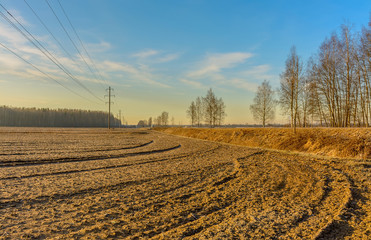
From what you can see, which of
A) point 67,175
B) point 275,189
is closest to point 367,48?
point 275,189

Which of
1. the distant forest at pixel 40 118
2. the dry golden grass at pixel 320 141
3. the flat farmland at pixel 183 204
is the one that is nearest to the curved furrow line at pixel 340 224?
the flat farmland at pixel 183 204

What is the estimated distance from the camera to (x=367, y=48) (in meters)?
26.3

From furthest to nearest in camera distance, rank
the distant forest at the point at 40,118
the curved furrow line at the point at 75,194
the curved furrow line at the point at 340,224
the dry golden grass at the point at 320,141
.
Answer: the distant forest at the point at 40,118, the dry golden grass at the point at 320,141, the curved furrow line at the point at 75,194, the curved furrow line at the point at 340,224

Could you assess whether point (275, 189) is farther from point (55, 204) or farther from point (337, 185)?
point (55, 204)

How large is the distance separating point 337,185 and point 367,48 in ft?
90.0

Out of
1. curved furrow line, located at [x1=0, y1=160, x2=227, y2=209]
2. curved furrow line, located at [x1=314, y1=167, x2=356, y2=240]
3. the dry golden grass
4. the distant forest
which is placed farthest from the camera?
the distant forest

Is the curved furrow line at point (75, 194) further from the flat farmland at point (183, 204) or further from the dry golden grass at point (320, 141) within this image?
the dry golden grass at point (320, 141)

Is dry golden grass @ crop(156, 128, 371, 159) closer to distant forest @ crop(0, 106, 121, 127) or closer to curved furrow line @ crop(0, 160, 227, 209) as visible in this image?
curved furrow line @ crop(0, 160, 227, 209)

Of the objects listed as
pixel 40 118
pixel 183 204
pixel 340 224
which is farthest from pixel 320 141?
pixel 40 118

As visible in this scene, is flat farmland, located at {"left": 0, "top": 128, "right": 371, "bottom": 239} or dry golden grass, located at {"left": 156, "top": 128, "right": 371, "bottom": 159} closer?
flat farmland, located at {"left": 0, "top": 128, "right": 371, "bottom": 239}

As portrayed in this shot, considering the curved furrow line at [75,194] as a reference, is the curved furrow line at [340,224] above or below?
below

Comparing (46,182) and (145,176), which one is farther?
(145,176)

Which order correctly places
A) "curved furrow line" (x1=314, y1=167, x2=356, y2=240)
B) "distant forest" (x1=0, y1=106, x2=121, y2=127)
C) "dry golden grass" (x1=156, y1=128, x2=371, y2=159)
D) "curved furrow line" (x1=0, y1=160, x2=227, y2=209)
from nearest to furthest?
1. "curved furrow line" (x1=314, y1=167, x2=356, y2=240)
2. "curved furrow line" (x1=0, y1=160, x2=227, y2=209)
3. "dry golden grass" (x1=156, y1=128, x2=371, y2=159)
4. "distant forest" (x1=0, y1=106, x2=121, y2=127)

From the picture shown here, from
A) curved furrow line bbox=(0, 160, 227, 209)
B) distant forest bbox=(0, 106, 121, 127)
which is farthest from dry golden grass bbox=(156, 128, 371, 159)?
distant forest bbox=(0, 106, 121, 127)
